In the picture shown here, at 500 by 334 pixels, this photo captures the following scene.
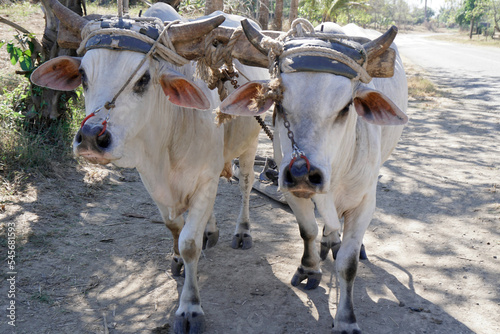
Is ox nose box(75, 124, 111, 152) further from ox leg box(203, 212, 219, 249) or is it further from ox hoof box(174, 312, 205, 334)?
ox leg box(203, 212, 219, 249)

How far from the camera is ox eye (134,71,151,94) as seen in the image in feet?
8.54

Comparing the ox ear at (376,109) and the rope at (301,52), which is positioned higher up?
the rope at (301,52)

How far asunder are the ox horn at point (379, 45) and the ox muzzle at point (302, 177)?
788mm

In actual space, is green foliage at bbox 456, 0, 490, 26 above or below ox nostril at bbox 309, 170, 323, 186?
above

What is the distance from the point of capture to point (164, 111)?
9.64 ft

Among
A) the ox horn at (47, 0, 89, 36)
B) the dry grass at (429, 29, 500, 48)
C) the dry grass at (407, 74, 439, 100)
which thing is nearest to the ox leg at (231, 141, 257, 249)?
the ox horn at (47, 0, 89, 36)

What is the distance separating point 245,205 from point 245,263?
0.67 meters

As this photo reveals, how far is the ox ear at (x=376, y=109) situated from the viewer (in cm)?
255

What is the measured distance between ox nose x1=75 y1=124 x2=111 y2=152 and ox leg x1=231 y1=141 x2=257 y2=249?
2.13 m

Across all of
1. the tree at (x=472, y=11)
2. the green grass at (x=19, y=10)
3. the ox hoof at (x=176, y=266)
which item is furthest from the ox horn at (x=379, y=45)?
the tree at (x=472, y=11)

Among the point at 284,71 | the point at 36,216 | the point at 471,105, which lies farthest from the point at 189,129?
the point at 471,105

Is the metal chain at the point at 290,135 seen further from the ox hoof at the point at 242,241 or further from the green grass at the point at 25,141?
the green grass at the point at 25,141

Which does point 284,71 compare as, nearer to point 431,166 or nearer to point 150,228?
point 150,228

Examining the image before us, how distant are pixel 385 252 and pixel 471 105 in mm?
7804
